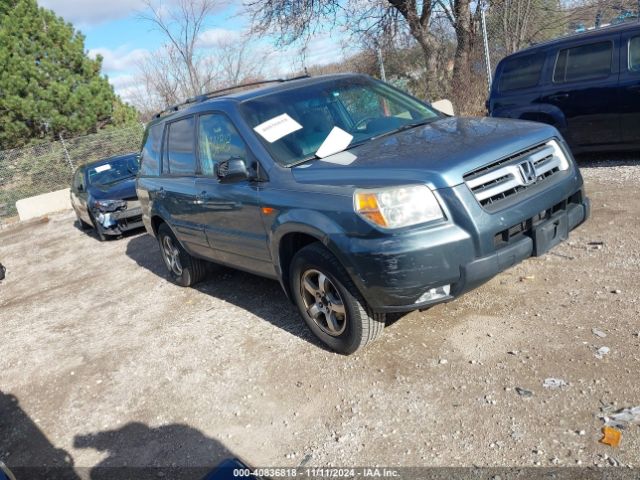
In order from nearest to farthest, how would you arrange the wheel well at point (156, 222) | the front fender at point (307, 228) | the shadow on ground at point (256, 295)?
the front fender at point (307, 228) < the shadow on ground at point (256, 295) < the wheel well at point (156, 222)

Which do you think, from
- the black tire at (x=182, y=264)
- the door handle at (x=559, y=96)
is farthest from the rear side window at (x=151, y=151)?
the door handle at (x=559, y=96)

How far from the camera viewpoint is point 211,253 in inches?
202

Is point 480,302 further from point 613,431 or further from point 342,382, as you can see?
point 613,431

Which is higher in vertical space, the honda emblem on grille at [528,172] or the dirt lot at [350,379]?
the honda emblem on grille at [528,172]

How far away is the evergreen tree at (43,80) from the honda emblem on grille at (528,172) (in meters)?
18.5

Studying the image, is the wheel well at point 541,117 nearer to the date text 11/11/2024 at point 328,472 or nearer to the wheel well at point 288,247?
the wheel well at point 288,247

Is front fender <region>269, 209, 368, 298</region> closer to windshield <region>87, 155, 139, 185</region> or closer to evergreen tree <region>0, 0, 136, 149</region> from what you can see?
windshield <region>87, 155, 139, 185</region>

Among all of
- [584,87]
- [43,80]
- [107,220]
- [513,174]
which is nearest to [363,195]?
[513,174]

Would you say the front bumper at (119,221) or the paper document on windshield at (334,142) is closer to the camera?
the paper document on windshield at (334,142)

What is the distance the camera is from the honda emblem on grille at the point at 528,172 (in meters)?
3.40

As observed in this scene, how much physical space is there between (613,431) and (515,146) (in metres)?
1.73

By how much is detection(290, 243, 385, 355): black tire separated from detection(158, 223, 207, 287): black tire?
2324mm

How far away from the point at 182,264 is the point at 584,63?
5827 millimetres

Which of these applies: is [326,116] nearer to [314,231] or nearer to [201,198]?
[314,231]
